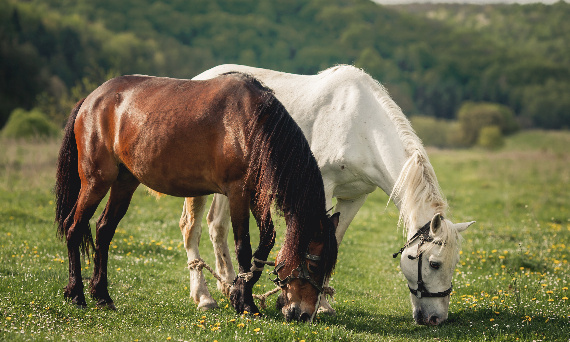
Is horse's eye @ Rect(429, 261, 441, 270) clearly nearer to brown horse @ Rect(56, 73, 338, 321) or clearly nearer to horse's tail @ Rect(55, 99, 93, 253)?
brown horse @ Rect(56, 73, 338, 321)

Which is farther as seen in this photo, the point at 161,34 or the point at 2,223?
the point at 161,34

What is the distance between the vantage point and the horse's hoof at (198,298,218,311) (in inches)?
232

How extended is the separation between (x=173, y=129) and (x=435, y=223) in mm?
2764

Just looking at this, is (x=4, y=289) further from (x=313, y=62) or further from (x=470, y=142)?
(x=313, y=62)

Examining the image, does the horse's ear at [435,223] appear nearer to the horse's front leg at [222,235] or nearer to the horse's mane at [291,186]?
the horse's mane at [291,186]

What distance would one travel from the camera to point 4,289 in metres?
5.89

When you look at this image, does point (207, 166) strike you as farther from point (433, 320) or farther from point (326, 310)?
point (433, 320)

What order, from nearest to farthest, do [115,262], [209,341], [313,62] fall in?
[209,341], [115,262], [313,62]

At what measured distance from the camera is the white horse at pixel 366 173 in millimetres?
5332

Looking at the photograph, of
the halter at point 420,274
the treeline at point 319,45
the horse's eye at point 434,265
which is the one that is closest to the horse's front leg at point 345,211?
the halter at point 420,274

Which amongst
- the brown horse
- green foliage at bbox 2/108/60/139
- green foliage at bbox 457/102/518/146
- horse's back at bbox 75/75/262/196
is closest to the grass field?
the brown horse

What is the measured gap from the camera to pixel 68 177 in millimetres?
6164

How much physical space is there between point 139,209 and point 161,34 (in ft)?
253

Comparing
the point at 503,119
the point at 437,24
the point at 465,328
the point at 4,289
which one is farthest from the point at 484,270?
the point at 437,24
